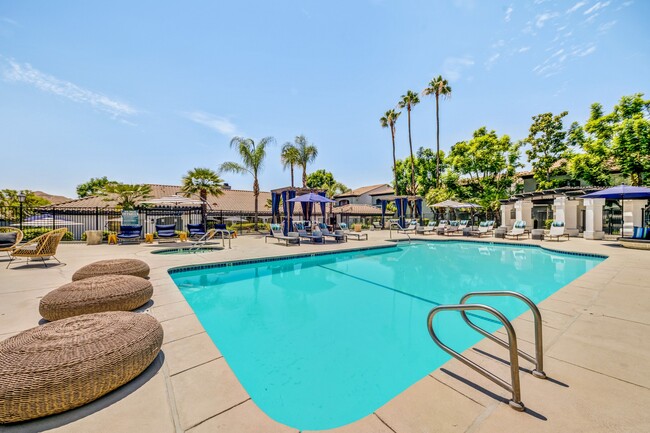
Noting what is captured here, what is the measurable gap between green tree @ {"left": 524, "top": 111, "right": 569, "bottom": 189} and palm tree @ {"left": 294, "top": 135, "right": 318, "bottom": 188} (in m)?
18.9

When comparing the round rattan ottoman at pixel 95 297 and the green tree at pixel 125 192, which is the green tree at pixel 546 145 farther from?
the green tree at pixel 125 192

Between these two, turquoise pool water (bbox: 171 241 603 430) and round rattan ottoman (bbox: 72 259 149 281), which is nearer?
turquoise pool water (bbox: 171 241 603 430)

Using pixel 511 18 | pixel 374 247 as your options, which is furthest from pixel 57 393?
pixel 511 18

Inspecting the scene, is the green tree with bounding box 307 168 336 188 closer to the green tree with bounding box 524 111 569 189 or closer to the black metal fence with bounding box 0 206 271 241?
the black metal fence with bounding box 0 206 271 241

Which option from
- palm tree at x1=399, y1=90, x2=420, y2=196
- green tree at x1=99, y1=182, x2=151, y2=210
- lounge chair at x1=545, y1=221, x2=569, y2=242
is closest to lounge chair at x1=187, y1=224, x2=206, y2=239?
green tree at x1=99, y1=182, x2=151, y2=210

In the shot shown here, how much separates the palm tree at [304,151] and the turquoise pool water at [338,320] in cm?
1518

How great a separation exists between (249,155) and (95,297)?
1719cm

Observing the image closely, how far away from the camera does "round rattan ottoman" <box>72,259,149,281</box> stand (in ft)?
14.6

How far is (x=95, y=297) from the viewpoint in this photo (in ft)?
10.8

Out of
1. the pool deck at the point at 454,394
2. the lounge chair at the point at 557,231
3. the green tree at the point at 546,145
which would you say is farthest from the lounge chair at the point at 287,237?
the green tree at the point at 546,145

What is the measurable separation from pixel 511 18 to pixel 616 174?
1839cm

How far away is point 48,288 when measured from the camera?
4.93 metres

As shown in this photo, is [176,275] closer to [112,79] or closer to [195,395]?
[195,395]

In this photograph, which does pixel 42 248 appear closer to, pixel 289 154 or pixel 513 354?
pixel 513 354
